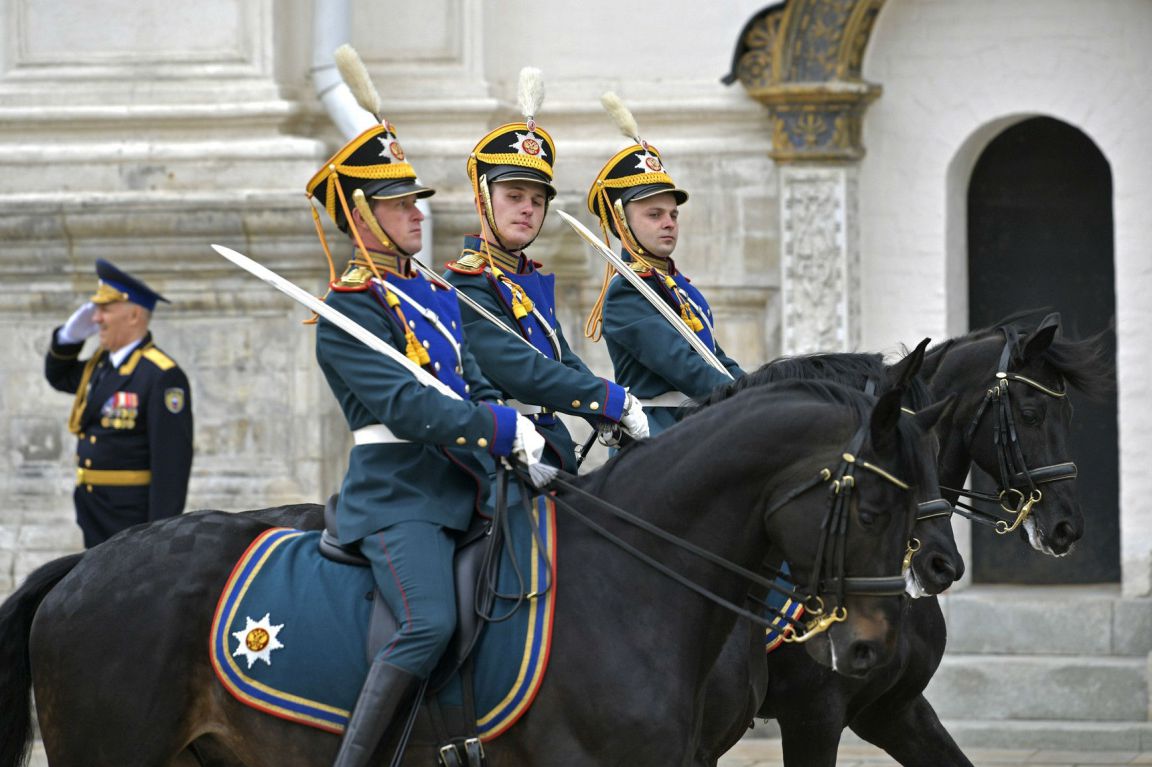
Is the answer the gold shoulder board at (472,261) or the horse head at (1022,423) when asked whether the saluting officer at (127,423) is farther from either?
the horse head at (1022,423)

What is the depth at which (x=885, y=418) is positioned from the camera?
4426 mm

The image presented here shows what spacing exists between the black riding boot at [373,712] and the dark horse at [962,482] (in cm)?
153

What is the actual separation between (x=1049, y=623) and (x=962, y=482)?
11.4 ft

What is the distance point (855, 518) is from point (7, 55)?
6.38 m

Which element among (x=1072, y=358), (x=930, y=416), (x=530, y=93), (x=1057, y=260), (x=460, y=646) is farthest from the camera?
(x=1057, y=260)

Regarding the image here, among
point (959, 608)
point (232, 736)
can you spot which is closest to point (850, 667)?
point (232, 736)

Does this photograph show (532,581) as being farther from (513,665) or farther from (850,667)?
(850,667)

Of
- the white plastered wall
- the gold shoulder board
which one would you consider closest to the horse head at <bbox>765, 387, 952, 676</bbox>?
the gold shoulder board

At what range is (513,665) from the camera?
4.61 metres

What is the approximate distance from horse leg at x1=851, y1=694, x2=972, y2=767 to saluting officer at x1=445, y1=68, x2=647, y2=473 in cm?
119

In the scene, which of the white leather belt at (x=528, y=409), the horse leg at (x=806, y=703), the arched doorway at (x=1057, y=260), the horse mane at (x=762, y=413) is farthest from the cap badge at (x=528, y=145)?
the arched doorway at (x=1057, y=260)

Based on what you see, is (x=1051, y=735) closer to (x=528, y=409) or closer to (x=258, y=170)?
(x=528, y=409)

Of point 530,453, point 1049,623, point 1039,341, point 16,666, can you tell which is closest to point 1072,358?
point 1039,341

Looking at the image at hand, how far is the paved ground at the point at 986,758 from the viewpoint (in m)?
8.27
